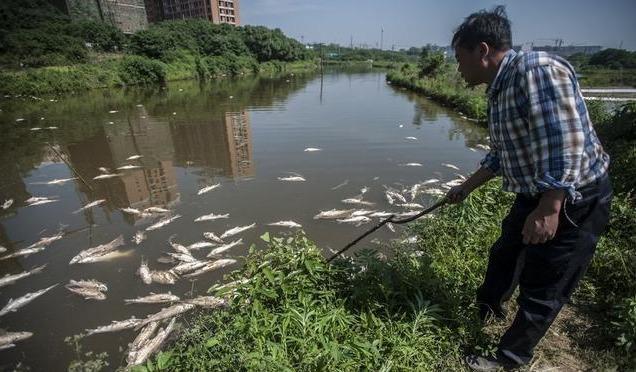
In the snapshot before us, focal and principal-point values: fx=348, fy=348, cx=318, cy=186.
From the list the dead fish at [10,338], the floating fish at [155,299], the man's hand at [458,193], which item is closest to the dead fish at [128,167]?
the floating fish at [155,299]

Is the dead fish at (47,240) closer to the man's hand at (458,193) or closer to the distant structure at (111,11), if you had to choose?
the man's hand at (458,193)

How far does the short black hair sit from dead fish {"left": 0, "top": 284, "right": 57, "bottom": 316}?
18.9 feet

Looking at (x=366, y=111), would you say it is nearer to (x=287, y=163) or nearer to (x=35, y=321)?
(x=287, y=163)

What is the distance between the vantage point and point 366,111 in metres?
19.6

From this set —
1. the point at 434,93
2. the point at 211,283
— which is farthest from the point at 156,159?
the point at 434,93

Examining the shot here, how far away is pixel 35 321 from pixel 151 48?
40.6 m

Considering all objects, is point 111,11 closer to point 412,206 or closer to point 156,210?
point 156,210

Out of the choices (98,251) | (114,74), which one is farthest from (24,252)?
(114,74)

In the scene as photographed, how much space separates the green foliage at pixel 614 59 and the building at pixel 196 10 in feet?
253

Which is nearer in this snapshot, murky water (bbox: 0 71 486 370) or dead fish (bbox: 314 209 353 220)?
murky water (bbox: 0 71 486 370)


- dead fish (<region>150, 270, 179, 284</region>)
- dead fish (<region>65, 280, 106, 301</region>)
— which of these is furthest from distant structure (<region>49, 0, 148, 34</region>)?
dead fish (<region>150, 270, 179, 284</region>)

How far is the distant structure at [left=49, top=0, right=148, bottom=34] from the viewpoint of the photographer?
3994 cm

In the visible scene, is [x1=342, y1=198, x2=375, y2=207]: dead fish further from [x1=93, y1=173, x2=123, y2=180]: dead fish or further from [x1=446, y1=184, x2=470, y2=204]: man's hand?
[x1=93, y1=173, x2=123, y2=180]: dead fish

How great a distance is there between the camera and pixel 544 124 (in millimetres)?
1963
